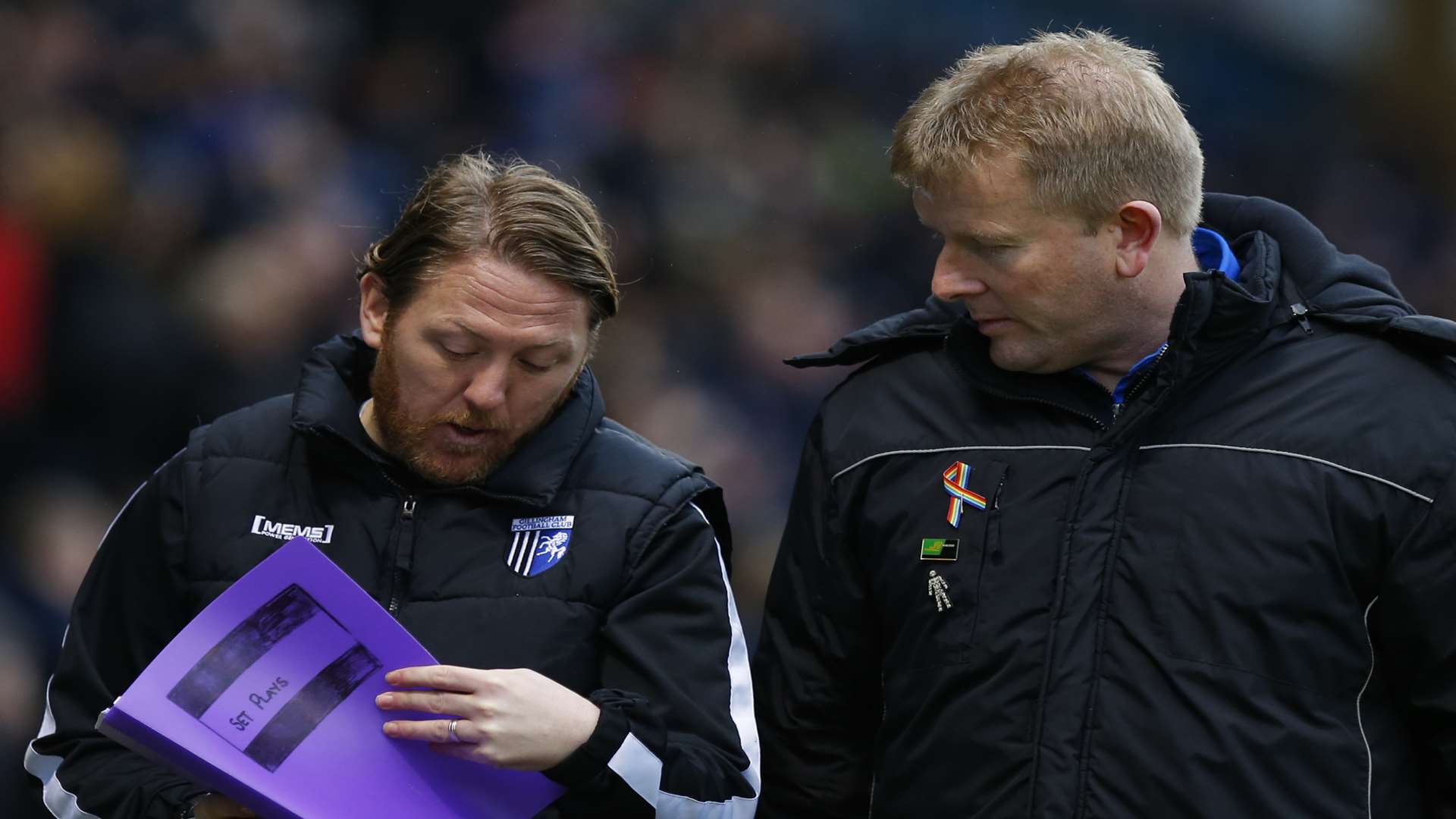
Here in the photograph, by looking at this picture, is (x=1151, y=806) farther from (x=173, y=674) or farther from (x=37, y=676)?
(x=37, y=676)

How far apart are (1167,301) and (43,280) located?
3099 mm

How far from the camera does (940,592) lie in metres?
2.34

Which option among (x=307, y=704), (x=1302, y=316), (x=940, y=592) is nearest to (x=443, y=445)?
(x=307, y=704)

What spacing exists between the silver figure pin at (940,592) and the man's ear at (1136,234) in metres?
0.51

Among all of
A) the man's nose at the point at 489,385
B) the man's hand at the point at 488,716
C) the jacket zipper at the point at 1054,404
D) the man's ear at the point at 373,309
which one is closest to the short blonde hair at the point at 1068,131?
the jacket zipper at the point at 1054,404

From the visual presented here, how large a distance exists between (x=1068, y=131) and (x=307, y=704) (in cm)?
128

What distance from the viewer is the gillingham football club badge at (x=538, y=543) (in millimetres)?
2324

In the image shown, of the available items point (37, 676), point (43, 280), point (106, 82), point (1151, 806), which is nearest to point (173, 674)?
point (1151, 806)

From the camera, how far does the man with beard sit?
2279 mm

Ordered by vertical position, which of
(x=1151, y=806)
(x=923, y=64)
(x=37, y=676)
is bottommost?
(x=37, y=676)

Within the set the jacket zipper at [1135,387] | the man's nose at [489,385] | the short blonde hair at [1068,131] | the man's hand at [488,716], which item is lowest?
the man's hand at [488,716]

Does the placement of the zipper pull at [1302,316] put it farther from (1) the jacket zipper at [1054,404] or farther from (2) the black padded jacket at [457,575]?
(2) the black padded jacket at [457,575]

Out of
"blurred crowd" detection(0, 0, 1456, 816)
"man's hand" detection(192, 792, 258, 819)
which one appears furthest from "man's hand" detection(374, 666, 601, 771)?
"blurred crowd" detection(0, 0, 1456, 816)

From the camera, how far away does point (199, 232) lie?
183 inches
